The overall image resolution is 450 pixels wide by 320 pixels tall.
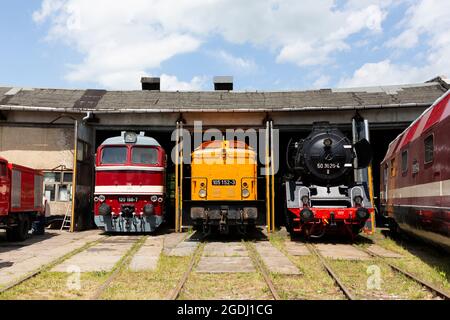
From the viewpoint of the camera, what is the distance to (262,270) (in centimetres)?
776

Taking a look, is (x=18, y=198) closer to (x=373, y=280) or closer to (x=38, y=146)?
(x=38, y=146)

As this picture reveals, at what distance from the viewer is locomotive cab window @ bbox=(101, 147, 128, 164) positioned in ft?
47.0

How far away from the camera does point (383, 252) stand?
1038 cm

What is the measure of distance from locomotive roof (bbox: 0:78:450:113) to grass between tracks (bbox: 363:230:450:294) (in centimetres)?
594

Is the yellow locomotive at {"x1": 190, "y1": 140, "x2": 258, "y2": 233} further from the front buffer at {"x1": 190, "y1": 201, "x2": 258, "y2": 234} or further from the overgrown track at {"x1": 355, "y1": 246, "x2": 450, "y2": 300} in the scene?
the overgrown track at {"x1": 355, "y1": 246, "x2": 450, "y2": 300}

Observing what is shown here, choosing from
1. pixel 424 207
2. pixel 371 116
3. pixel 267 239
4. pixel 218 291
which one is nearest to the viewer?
pixel 218 291

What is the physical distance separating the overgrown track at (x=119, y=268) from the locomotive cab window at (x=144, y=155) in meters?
2.70

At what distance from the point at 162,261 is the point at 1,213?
465 cm

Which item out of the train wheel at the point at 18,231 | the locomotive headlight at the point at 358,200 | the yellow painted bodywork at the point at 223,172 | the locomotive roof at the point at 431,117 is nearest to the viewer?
the locomotive roof at the point at 431,117

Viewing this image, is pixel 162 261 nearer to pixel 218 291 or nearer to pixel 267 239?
pixel 218 291

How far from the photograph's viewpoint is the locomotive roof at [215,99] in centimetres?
1656

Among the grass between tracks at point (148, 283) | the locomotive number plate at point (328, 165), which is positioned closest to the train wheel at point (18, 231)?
the grass between tracks at point (148, 283)

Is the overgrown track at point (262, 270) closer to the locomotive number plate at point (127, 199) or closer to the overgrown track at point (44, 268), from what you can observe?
the overgrown track at point (44, 268)
